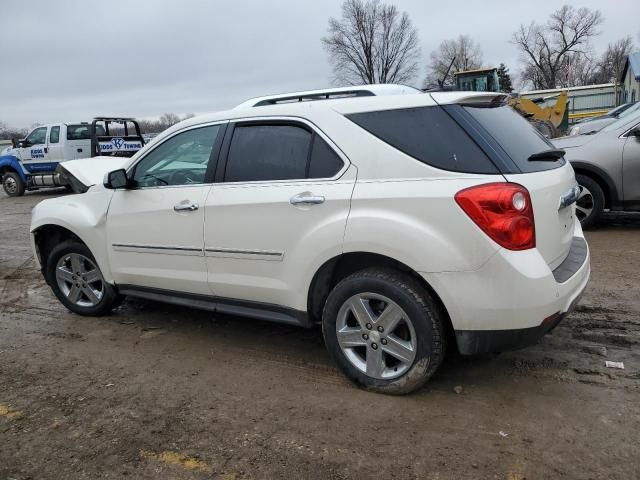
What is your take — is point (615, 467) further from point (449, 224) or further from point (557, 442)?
point (449, 224)

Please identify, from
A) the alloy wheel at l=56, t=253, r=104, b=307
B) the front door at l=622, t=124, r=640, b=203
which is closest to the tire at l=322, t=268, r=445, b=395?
the alloy wheel at l=56, t=253, r=104, b=307

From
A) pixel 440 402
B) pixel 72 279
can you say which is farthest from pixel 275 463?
pixel 72 279

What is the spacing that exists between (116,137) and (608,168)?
1420 centimetres

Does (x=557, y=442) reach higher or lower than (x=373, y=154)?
lower

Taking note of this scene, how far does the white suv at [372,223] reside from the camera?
113 inches

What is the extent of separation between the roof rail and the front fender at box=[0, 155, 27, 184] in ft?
53.0

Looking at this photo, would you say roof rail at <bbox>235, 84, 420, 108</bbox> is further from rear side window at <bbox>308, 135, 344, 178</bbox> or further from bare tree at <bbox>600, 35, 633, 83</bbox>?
bare tree at <bbox>600, 35, 633, 83</bbox>

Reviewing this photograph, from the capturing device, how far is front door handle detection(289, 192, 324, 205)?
3.27 metres

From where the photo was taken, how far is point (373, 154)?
10.4 ft

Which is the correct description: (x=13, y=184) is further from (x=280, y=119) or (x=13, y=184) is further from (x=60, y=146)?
(x=280, y=119)

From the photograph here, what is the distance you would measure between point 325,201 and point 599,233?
5273mm

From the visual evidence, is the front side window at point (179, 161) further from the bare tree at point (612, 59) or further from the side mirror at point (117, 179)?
the bare tree at point (612, 59)

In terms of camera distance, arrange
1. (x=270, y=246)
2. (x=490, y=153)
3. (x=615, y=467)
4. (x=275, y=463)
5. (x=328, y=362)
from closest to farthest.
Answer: (x=615, y=467) < (x=275, y=463) < (x=490, y=153) < (x=270, y=246) < (x=328, y=362)

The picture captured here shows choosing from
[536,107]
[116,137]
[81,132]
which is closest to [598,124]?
[536,107]
